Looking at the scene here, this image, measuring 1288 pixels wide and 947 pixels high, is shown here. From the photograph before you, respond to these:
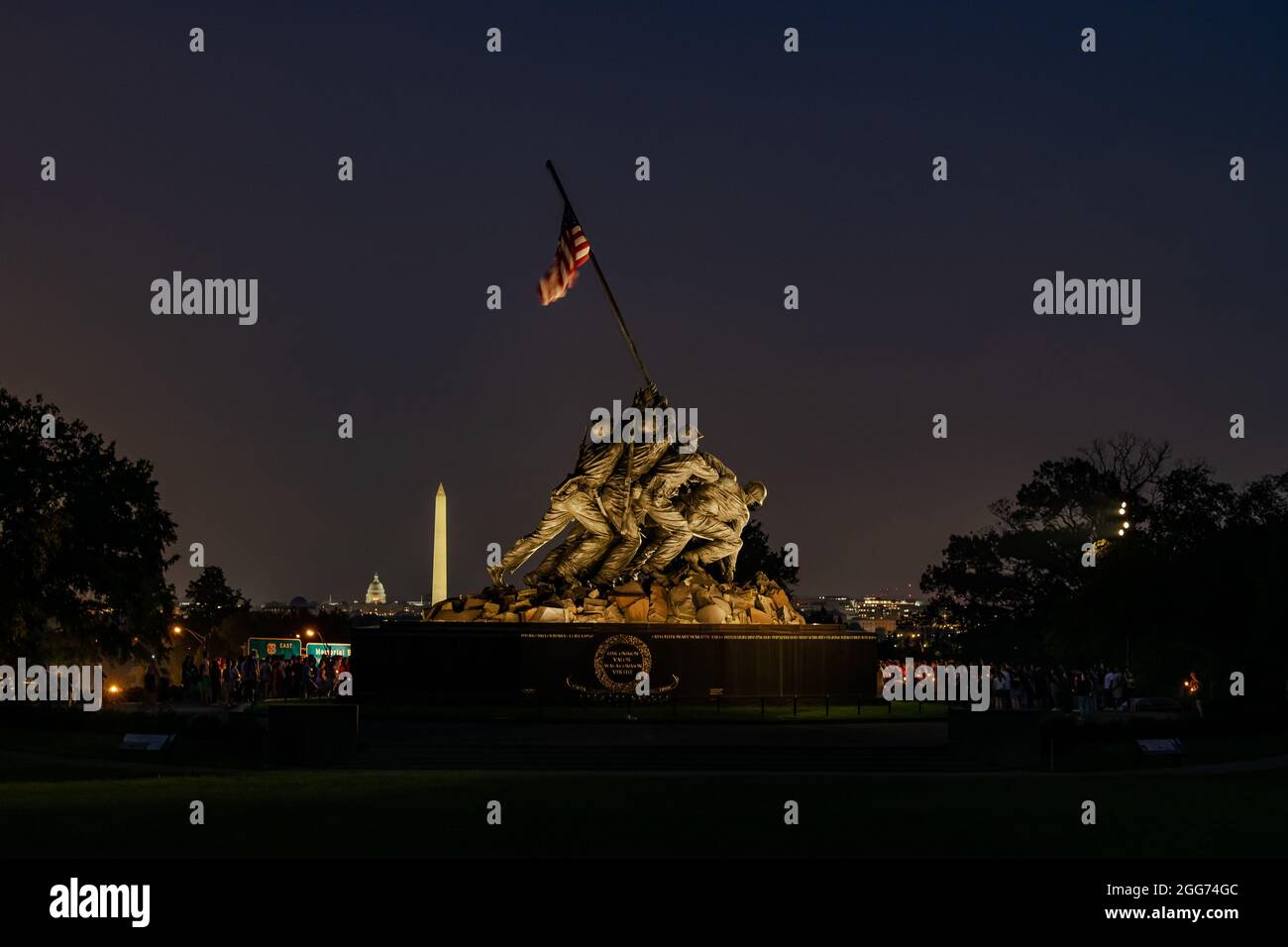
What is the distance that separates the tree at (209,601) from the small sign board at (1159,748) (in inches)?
3911

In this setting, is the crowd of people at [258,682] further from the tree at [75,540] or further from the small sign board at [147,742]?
the small sign board at [147,742]

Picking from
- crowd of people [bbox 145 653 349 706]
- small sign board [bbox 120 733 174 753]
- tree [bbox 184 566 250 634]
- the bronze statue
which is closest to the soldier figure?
the bronze statue

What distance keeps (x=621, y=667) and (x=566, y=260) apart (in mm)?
10798

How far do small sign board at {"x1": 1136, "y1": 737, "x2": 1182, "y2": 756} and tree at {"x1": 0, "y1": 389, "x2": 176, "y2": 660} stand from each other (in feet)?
92.5

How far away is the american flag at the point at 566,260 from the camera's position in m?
43.5

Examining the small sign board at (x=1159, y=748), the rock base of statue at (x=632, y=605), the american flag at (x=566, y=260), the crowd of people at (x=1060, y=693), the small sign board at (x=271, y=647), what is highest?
the american flag at (x=566, y=260)

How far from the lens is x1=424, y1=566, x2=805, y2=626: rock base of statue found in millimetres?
42344

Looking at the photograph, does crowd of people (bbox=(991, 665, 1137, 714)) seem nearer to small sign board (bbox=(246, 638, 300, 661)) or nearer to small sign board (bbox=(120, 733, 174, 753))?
small sign board (bbox=(120, 733, 174, 753))

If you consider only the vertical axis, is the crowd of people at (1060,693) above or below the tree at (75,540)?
Answer: below

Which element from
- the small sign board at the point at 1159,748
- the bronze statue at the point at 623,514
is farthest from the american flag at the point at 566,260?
the small sign board at the point at 1159,748

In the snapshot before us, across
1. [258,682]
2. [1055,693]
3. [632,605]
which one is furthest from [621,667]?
[1055,693]
